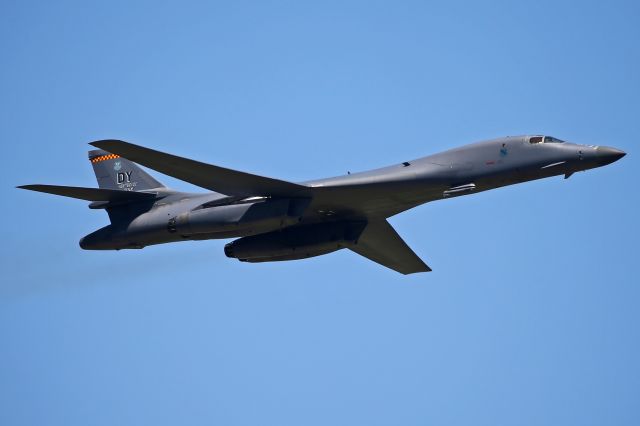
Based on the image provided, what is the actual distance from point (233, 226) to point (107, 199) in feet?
17.4

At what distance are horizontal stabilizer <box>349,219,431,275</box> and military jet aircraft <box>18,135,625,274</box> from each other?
10cm

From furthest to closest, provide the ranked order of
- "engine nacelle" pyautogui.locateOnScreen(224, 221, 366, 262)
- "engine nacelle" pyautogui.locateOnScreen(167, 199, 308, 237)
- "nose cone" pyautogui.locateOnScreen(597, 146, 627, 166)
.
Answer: "engine nacelle" pyautogui.locateOnScreen(224, 221, 366, 262)
"engine nacelle" pyautogui.locateOnScreen(167, 199, 308, 237)
"nose cone" pyautogui.locateOnScreen(597, 146, 627, 166)

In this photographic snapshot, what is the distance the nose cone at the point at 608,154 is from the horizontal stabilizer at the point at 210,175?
843 cm

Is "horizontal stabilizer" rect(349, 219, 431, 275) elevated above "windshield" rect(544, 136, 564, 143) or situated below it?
below

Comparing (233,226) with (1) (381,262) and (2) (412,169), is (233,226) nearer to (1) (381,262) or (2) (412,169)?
(2) (412,169)

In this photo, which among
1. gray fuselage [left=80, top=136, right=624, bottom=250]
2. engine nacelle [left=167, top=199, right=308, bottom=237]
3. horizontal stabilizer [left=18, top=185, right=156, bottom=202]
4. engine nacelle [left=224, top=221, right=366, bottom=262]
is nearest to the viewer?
gray fuselage [left=80, top=136, right=624, bottom=250]

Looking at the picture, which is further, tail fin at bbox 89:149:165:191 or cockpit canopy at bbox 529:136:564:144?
tail fin at bbox 89:149:165:191

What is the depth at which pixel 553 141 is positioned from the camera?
92.0 ft

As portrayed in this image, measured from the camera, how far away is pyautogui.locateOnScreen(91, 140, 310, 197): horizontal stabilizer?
28109 mm

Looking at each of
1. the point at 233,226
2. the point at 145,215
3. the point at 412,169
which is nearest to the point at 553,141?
the point at 412,169

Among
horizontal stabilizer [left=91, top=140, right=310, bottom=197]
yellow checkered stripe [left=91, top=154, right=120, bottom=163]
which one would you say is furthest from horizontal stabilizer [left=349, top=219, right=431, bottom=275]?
yellow checkered stripe [left=91, top=154, right=120, bottom=163]

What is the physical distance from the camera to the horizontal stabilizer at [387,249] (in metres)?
33.0

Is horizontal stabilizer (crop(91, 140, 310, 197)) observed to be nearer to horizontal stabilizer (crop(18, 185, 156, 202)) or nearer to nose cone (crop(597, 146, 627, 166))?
horizontal stabilizer (crop(18, 185, 156, 202))

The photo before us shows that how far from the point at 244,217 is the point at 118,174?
23.4 feet
